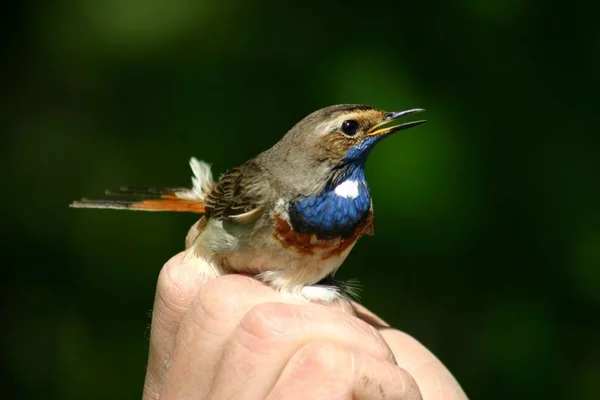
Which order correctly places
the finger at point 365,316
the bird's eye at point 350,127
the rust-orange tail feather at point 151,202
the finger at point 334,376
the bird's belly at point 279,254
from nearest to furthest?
1. the finger at point 334,376
2. the bird's belly at point 279,254
3. the bird's eye at point 350,127
4. the finger at point 365,316
5. the rust-orange tail feather at point 151,202

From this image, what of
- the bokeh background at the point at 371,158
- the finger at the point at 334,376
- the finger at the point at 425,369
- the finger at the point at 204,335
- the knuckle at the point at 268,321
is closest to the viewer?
the finger at the point at 334,376

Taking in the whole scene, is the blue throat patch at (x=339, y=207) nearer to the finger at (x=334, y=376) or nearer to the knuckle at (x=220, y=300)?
the knuckle at (x=220, y=300)

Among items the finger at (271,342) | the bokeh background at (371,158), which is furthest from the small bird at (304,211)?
the bokeh background at (371,158)

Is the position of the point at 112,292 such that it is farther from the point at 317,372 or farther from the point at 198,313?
the point at 317,372

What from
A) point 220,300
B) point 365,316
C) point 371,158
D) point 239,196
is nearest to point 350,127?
point 239,196

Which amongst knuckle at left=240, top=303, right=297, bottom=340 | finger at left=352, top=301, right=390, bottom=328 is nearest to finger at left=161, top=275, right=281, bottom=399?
knuckle at left=240, top=303, right=297, bottom=340

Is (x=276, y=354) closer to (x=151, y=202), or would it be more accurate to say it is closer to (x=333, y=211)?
(x=333, y=211)

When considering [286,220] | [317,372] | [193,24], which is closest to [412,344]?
[286,220]
